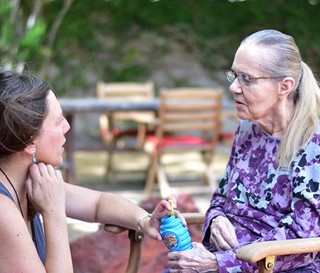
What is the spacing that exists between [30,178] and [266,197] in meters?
0.86

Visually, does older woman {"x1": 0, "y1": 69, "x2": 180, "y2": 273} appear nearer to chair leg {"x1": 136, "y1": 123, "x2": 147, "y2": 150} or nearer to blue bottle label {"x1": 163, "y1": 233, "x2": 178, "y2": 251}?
blue bottle label {"x1": 163, "y1": 233, "x2": 178, "y2": 251}

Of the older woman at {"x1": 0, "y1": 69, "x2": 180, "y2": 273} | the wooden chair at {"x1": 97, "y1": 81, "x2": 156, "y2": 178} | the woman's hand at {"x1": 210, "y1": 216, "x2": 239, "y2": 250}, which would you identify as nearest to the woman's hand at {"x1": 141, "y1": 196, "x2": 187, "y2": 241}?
the older woman at {"x1": 0, "y1": 69, "x2": 180, "y2": 273}

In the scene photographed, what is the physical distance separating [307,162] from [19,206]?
99 centimetres

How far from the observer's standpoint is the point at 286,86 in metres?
2.81

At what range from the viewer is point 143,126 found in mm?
8438

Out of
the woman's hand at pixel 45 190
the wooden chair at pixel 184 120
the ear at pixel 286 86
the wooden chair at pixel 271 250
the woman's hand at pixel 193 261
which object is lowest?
the wooden chair at pixel 184 120

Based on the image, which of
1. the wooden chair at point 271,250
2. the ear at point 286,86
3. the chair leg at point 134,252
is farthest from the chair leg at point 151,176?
the wooden chair at point 271,250

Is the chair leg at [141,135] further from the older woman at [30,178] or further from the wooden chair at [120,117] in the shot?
the older woman at [30,178]

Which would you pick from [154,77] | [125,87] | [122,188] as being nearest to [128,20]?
[154,77]

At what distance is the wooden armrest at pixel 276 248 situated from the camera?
2.45m

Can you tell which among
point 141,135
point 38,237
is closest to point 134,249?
point 38,237

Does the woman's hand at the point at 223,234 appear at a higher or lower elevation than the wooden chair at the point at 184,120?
higher

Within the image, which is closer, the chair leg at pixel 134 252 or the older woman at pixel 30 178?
the older woman at pixel 30 178

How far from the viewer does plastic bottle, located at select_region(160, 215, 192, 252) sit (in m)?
2.59
